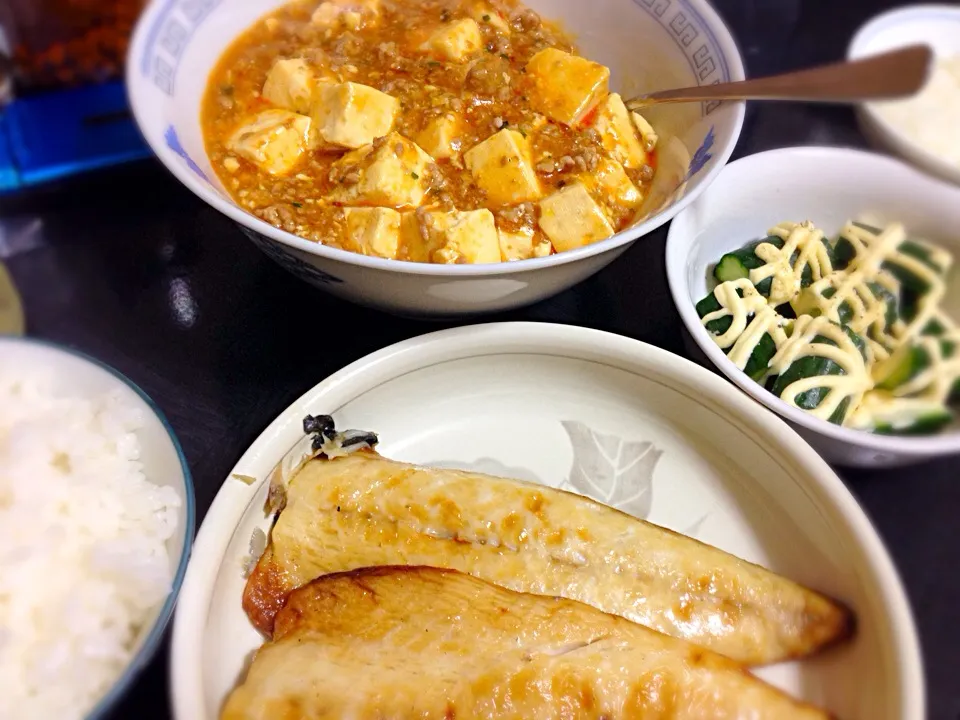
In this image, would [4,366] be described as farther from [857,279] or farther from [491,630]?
[857,279]

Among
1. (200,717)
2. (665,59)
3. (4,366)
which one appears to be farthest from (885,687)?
(4,366)

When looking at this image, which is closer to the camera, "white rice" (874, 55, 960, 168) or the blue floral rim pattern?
the blue floral rim pattern

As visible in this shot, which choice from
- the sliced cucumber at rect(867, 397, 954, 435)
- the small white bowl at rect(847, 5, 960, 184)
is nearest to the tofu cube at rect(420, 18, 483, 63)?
the small white bowl at rect(847, 5, 960, 184)

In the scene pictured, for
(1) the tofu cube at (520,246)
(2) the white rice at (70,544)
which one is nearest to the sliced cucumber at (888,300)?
(1) the tofu cube at (520,246)

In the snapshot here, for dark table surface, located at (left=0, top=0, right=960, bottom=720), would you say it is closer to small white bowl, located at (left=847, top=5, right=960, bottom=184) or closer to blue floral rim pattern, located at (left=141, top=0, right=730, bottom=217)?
small white bowl, located at (left=847, top=5, right=960, bottom=184)

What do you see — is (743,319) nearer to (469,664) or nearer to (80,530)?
(469,664)
